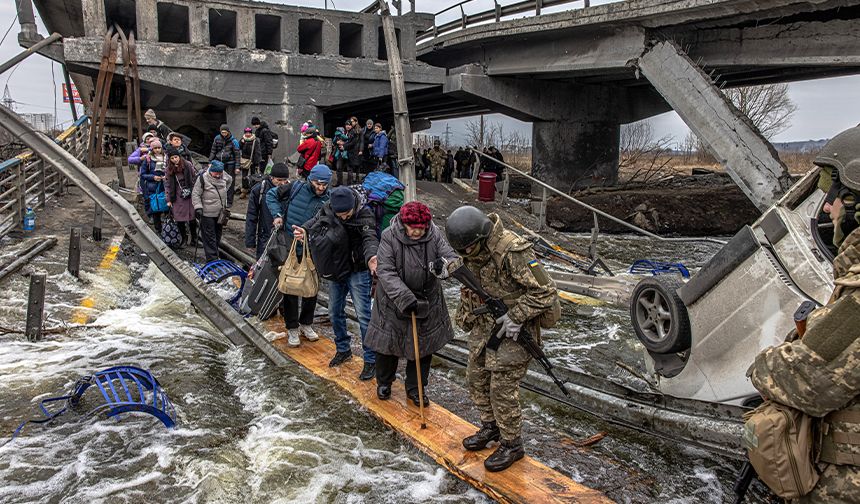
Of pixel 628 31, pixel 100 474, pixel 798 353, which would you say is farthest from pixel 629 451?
pixel 628 31

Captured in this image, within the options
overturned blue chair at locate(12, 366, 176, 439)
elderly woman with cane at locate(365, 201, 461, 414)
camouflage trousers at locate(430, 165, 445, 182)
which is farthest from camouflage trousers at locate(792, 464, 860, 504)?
camouflage trousers at locate(430, 165, 445, 182)

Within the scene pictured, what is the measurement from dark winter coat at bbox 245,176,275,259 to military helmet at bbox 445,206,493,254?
4073mm

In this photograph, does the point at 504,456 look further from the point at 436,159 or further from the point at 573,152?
the point at 436,159

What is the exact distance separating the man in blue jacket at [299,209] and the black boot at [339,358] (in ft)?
2.16

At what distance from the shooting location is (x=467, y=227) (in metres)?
3.59

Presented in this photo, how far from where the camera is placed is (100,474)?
12.9 ft

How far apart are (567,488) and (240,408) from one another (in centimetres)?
277

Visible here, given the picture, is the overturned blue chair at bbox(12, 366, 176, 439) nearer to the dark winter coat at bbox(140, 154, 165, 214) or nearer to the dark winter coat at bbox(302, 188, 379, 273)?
the dark winter coat at bbox(302, 188, 379, 273)

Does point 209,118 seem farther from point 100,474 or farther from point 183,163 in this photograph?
point 100,474

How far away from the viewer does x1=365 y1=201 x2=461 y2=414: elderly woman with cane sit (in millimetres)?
4430

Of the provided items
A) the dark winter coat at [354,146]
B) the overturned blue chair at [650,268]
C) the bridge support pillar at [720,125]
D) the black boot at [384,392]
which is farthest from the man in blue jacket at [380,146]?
the black boot at [384,392]

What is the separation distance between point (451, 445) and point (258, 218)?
4083mm

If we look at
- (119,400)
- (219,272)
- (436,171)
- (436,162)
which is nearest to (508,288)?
(119,400)

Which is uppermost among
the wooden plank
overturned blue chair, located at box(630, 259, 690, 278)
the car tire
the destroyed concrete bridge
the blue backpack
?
the destroyed concrete bridge
